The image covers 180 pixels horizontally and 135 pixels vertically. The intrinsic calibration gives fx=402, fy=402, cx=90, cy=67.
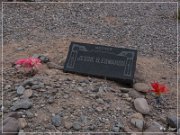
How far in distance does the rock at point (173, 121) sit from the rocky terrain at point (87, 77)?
0.01 m

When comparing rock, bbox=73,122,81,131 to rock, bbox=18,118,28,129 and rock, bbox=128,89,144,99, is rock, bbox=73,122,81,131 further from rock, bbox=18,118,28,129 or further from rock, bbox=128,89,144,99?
rock, bbox=128,89,144,99

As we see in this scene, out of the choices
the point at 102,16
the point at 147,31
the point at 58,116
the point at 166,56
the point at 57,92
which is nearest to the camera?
the point at 58,116

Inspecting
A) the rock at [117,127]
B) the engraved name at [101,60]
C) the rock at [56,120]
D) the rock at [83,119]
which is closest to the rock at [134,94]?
the engraved name at [101,60]

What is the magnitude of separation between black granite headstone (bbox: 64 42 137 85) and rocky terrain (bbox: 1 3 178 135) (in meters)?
0.10

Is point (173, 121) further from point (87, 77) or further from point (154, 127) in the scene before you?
point (87, 77)

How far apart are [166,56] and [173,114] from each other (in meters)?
1.74

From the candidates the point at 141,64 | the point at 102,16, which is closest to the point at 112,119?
the point at 141,64

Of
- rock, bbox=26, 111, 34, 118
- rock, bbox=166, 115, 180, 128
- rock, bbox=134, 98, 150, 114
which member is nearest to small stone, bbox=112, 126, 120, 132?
rock, bbox=134, 98, 150, 114

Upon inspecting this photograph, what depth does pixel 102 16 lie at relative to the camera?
7.41 m

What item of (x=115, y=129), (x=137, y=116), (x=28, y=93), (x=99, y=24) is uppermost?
(x=99, y=24)

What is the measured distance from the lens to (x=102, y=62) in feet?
15.8

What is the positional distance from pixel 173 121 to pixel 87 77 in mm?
1146

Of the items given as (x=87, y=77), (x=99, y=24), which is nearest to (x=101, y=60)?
(x=87, y=77)

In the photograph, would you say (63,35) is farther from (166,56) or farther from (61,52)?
(166,56)
